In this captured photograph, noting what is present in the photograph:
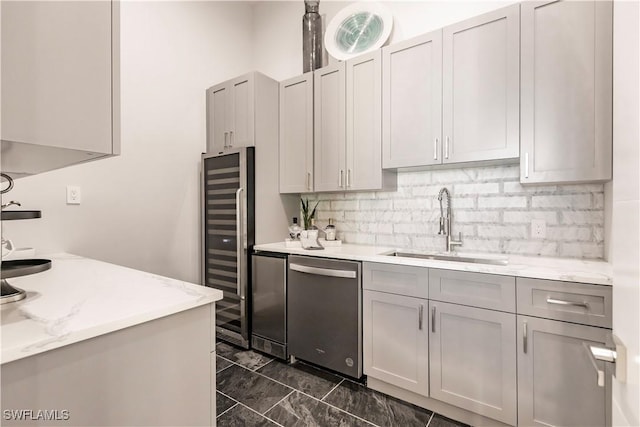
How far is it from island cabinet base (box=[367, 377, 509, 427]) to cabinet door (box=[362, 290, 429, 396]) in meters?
0.08

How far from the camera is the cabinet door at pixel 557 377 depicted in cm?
137

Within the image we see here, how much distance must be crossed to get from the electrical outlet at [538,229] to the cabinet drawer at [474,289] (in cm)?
64

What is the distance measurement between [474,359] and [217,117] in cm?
278

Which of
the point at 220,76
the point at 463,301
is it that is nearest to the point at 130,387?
the point at 463,301

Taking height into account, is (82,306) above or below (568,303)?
above

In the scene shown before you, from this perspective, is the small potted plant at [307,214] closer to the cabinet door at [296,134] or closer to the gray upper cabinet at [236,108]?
the cabinet door at [296,134]

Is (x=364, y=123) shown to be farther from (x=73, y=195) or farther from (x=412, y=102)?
(x=73, y=195)

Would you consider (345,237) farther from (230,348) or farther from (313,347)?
(230,348)

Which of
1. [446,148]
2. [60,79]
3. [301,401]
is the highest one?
[446,148]

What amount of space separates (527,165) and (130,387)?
81.2 inches

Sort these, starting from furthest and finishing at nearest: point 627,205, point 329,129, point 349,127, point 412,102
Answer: point 329,129 < point 349,127 < point 412,102 < point 627,205

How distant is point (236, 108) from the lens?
9.12 feet

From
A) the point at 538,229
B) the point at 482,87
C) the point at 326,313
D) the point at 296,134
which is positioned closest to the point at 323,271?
the point at 326,313

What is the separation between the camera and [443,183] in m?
2.34
